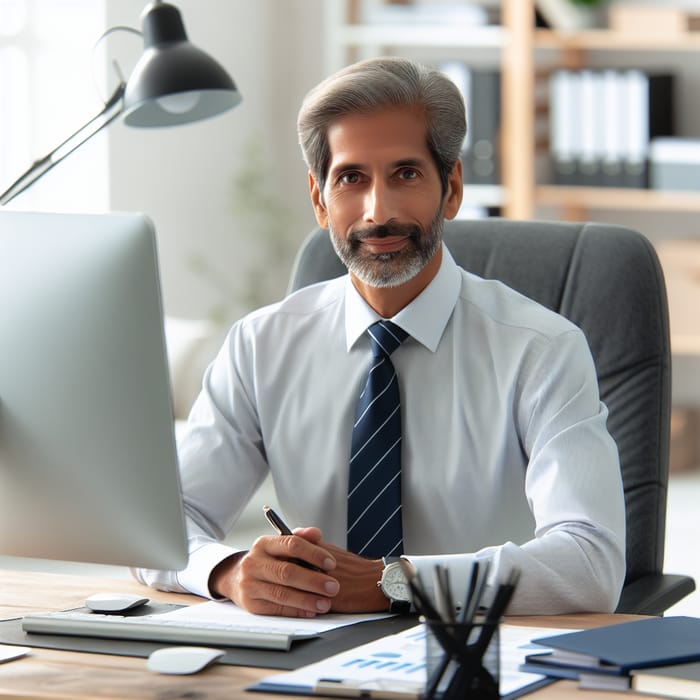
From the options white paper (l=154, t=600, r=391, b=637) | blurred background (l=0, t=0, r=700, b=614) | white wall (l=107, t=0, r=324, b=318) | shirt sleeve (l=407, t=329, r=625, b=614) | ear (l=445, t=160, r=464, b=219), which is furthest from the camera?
white wall (l=107, t=0, r=324, b=318)

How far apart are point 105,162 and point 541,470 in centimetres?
326

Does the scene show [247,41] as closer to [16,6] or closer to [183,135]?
[183,135]

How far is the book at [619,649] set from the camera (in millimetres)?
1248

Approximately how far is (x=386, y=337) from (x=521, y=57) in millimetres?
3379

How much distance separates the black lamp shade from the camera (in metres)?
1.95

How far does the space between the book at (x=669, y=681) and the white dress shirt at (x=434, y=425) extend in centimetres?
39

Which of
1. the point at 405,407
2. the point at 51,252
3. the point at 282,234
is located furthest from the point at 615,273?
the point at 282,234

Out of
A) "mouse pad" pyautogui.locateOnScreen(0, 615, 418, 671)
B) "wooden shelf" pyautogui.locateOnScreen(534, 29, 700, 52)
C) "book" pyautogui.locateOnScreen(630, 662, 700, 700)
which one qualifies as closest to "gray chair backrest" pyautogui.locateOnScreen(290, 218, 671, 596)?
"mouse pad" pyautogui.locateOnScreen(0, 615, 418, 671)

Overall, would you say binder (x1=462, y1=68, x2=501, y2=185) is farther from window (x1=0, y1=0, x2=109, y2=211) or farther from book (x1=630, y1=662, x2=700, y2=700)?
book (x1=630, y1=662, x2=700, y2=700)

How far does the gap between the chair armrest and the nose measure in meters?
0.58

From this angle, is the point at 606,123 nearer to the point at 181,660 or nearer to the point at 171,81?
the point at 171,81

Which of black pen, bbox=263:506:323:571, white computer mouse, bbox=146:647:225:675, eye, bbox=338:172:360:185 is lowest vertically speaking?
white computer mouse, bbox=146:647:225:675

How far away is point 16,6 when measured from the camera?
4590mm

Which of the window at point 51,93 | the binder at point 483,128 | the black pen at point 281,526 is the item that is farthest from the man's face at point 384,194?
the binder at point 483,128
